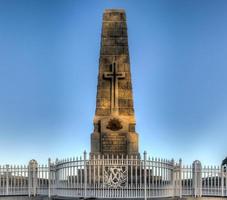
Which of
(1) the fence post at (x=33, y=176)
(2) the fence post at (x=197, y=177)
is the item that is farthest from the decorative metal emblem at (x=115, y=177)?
(1) the fence post at (x=33, y=176)

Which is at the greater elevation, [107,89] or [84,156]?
[107,89]

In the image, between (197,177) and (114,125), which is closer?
(197,177)

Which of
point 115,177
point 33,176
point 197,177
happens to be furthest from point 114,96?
point 115,177

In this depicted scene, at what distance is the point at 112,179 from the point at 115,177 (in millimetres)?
126

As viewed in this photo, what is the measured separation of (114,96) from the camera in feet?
82.5

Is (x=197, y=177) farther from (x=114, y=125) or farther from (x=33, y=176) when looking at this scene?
(x=33, y=176)

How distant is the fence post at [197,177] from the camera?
65.2ft

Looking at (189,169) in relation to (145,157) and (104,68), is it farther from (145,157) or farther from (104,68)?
(104,68)

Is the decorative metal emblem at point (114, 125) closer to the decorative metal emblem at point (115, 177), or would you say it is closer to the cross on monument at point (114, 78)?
the cross on monument at point (114, 78)

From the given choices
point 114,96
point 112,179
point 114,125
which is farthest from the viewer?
point 114,96

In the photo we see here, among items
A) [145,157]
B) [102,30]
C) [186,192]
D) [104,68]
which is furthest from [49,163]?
[102,30]

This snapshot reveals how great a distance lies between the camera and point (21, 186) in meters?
20.7

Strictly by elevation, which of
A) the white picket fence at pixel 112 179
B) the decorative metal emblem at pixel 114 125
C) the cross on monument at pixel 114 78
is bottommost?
the white picket fence at pixel 112 179

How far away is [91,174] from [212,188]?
181 inches
